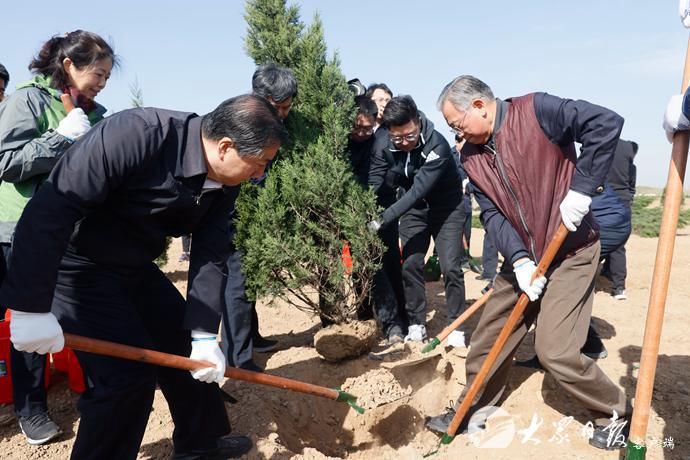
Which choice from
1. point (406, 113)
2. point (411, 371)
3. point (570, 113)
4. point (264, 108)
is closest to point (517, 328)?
point (411, 371)

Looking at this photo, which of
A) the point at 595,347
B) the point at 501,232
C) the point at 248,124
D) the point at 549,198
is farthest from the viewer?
the point at 595,347

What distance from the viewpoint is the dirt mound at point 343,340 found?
171 inches

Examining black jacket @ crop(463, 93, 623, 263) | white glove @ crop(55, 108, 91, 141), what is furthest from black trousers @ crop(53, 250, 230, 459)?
black jacket @ crop(463, 93, 623, 263)

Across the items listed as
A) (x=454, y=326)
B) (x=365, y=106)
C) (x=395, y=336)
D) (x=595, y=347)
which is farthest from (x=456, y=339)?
(x=365, y=106)

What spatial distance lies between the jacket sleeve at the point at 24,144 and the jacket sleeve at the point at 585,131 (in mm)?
2780

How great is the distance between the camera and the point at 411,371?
424 cm

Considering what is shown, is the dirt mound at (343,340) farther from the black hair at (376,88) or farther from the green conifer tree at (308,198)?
the black hair at (376,88)

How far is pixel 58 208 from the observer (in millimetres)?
2186

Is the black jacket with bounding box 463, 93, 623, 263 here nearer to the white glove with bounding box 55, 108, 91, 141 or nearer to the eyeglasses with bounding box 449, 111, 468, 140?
the eyeglasses with bounding box 449, 111, 468, 140

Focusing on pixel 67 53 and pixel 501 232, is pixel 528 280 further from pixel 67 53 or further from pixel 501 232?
pixel 67 53

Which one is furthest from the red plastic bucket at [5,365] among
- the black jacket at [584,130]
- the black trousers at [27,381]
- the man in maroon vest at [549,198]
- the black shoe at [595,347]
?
the black shoe at [595,347]

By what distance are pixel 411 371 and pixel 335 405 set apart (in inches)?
25.5

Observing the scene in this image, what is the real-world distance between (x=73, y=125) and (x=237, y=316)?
1.84 meters

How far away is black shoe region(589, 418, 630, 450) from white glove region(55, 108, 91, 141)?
3549 millimetres
